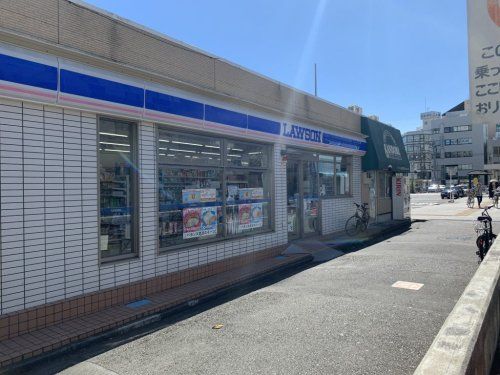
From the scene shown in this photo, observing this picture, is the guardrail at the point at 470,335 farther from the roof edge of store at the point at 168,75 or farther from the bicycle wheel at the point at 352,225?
the bicycle wheel at the point at 352,225

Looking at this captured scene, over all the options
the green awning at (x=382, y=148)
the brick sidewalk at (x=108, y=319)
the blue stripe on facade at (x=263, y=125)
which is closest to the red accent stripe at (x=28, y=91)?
the brick sidewalk at (x=108, y=319)

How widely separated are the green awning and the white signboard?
1172 cm

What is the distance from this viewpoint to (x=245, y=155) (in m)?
9.46

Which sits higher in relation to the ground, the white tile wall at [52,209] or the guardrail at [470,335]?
the white tile wall at [52,209]

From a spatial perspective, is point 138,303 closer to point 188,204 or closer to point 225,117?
point 188,204

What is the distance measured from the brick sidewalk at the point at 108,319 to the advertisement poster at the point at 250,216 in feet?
4.26

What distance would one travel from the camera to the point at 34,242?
5.28 m

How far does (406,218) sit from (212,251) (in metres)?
13.8

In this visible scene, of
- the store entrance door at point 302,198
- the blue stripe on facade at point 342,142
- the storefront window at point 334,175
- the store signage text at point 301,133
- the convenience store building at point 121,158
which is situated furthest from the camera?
the storefront window at point 334,175

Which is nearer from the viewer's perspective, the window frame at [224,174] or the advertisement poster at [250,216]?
the window frame at [224,174]

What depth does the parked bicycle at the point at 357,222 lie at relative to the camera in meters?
14.0

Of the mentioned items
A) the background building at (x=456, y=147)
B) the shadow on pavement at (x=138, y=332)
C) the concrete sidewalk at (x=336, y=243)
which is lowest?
the shadow on pavement at (x=138, y=332)

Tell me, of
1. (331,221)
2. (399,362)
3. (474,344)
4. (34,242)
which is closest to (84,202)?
(34,242)

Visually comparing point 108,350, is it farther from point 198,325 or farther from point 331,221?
point 331,221
